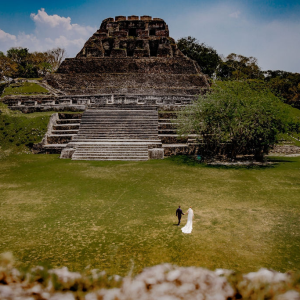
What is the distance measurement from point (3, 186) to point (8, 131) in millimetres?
8753

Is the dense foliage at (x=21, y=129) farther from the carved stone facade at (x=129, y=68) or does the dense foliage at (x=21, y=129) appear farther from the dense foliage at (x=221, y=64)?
the dense foliage at (x=221, y=64)

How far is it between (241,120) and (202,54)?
3525 cm

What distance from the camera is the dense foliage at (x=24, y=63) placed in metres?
38.7

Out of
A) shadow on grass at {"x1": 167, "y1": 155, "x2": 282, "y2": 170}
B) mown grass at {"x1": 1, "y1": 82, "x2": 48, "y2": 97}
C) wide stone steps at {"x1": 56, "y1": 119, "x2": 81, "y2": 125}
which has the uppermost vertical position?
mown grass at {"x1": 1, "y1": 82, "x2": 48, "y2": 97}

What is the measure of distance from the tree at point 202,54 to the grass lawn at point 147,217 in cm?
3657

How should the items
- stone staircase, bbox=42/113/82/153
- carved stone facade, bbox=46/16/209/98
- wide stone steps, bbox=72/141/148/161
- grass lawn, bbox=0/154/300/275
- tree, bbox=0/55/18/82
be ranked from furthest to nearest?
1. tree, bbox=0/55/18/82
2. carved stone facade, bbox=46/16/209/98
3. stone staircase, bbox=42/113/82/153
4. wide stone steps, bbox=72/141/148/161
5. grass lawn, bbox=0/154/300/275

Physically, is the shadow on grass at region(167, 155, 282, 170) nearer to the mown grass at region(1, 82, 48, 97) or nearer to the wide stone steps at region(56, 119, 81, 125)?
the wide stone steps at region(56, 119, 81, 125)

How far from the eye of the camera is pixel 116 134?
16.8 meters

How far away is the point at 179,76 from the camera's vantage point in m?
30.3

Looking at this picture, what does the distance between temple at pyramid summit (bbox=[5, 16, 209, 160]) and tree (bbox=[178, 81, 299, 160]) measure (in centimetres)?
195

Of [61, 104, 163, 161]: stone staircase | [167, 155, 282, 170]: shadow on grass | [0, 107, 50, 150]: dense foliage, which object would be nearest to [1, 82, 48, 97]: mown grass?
[0, 107, 50, 150]: dense foliage

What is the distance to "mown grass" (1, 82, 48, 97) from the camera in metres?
26.1

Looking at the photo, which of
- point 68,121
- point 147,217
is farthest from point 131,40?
point 147,217

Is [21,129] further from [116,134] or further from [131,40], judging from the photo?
[131,40]
